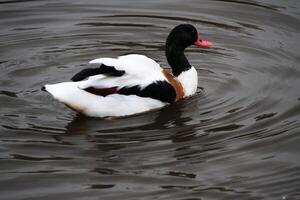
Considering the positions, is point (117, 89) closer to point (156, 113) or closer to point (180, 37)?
point (156, 113)

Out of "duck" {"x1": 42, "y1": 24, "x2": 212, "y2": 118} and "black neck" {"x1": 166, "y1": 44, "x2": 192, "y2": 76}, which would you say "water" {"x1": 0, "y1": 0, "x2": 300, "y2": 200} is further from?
"black neck" {"x1": 166, "y1": 44, "x2": 192, "y2": 76}

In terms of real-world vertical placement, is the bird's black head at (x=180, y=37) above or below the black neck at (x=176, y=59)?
above

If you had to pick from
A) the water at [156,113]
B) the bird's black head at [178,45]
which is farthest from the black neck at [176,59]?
the water at [156,113]

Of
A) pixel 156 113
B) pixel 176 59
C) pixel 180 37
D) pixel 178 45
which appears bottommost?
pixel 156 113

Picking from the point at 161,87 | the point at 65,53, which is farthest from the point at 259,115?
the point at 65,53

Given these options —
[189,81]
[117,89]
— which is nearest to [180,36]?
[189,81]

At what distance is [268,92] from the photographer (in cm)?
864

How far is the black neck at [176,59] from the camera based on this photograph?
8783 millimetres

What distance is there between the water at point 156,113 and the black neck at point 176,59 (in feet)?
1.31

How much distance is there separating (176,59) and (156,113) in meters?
0.90

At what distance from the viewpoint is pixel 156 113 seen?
8.27 meters

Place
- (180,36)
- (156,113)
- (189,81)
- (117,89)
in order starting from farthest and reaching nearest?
(180,36), (189,81), (156,113), (117,89)

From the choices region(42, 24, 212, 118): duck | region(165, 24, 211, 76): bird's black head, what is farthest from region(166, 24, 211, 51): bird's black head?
region(42, 24, 212, 118): duck

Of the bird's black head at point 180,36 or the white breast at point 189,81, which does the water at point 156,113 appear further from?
the bird's black head at point 180,36
